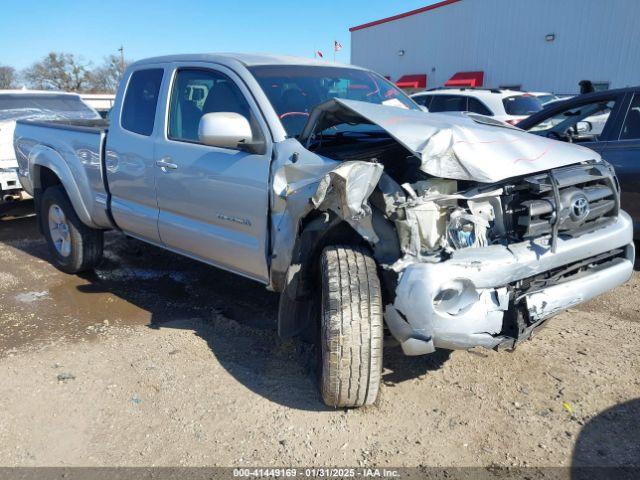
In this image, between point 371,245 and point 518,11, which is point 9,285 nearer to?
point 371,245

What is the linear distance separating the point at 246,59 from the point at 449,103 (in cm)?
715

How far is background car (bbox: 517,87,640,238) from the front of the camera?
15.9ft

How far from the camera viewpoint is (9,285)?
506 cm

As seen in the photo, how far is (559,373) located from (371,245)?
151cm

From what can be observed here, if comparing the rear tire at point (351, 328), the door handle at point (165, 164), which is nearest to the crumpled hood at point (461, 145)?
the rear tire at point (351, 328)

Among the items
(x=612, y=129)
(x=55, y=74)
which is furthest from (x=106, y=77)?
(x=612, y=129)

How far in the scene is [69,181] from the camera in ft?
16.2

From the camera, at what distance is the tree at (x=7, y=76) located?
51.7 meters

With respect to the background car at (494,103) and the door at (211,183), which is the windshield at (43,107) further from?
the background car at (494,103)

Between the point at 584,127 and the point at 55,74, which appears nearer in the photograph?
the point at 584,127

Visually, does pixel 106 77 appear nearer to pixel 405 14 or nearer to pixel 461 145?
pixel 405 14

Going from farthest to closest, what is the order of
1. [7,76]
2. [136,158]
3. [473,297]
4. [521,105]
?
1. [7,76]
2. [521,105]
3. [136,158]
4. [473,297]

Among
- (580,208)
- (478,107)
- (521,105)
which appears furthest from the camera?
(478,107)

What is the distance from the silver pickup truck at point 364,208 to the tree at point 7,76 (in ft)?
184
